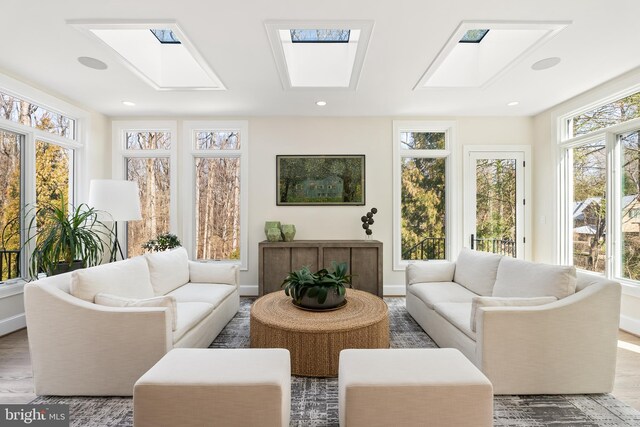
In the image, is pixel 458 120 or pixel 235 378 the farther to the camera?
pixel 458 120

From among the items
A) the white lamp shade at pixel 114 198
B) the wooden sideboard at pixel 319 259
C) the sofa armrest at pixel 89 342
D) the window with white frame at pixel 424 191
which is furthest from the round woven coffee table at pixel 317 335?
the window with white frame at pixel 424 191

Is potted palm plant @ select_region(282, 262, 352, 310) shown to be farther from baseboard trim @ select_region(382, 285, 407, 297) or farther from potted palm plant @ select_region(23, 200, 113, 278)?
baseboard trim @ select_region(382, 285, 407, 297)

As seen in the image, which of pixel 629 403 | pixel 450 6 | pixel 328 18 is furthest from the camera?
pixel 328 18

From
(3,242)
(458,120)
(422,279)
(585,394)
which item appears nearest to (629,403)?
(585,394)

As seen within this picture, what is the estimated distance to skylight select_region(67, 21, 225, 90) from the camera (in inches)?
92.0

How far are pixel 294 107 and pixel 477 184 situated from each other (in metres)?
3.02

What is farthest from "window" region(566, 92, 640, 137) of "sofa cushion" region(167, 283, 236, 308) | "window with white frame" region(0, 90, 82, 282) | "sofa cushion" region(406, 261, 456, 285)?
"window with white frame" region(0, 90, 82, 282)

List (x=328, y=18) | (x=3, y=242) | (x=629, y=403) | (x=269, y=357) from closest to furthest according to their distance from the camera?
(x=269, y=357) < (x=629, y=403) < (x=328, y=18) < (x=3, y=242)

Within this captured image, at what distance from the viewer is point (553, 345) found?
195cm

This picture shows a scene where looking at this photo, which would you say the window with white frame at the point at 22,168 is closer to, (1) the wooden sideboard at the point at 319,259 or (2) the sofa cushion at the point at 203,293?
(2) the sofa cushion at the point at 203,293

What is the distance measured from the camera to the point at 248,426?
53.3 inches

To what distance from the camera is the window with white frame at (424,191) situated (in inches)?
182

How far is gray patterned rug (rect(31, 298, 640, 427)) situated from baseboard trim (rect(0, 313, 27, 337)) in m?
1.78

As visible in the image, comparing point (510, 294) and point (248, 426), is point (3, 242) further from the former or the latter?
point (510, 294)
